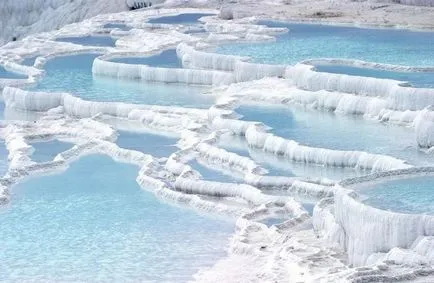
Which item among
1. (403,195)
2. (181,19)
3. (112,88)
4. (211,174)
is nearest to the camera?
(403,195)

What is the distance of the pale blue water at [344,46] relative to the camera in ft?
67.6

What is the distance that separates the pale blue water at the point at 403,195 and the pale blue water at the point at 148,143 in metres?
4.89

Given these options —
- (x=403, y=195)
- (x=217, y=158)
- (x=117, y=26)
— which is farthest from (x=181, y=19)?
(x=403, y=195)

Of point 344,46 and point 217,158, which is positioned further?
point 344,46

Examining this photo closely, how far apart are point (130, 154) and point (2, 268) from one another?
473cm

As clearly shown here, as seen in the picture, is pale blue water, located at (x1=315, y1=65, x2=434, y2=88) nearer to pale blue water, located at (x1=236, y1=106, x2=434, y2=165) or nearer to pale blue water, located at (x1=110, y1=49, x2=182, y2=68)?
pale blue water, located at (x1=236, y1=106, x2=434, y2=165)

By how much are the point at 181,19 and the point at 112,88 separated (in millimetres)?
6909

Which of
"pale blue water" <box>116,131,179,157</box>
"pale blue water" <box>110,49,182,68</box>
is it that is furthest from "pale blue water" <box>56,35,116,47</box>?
"pale blue water" <box>116,131,179,157</box>

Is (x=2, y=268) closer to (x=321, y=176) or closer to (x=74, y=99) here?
(x=321, y=176)

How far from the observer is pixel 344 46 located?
2217cm

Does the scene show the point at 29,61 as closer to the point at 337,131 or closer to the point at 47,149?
the point at 47,149

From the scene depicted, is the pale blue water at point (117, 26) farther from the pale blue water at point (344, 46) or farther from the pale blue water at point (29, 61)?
the pale blue water at point (344, 46)

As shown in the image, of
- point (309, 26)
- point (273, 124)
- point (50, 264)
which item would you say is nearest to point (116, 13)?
point (309, 26)

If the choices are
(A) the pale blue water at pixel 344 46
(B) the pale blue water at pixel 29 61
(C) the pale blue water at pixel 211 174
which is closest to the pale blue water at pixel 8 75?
(B) the pale blue water at pixel 29 61
